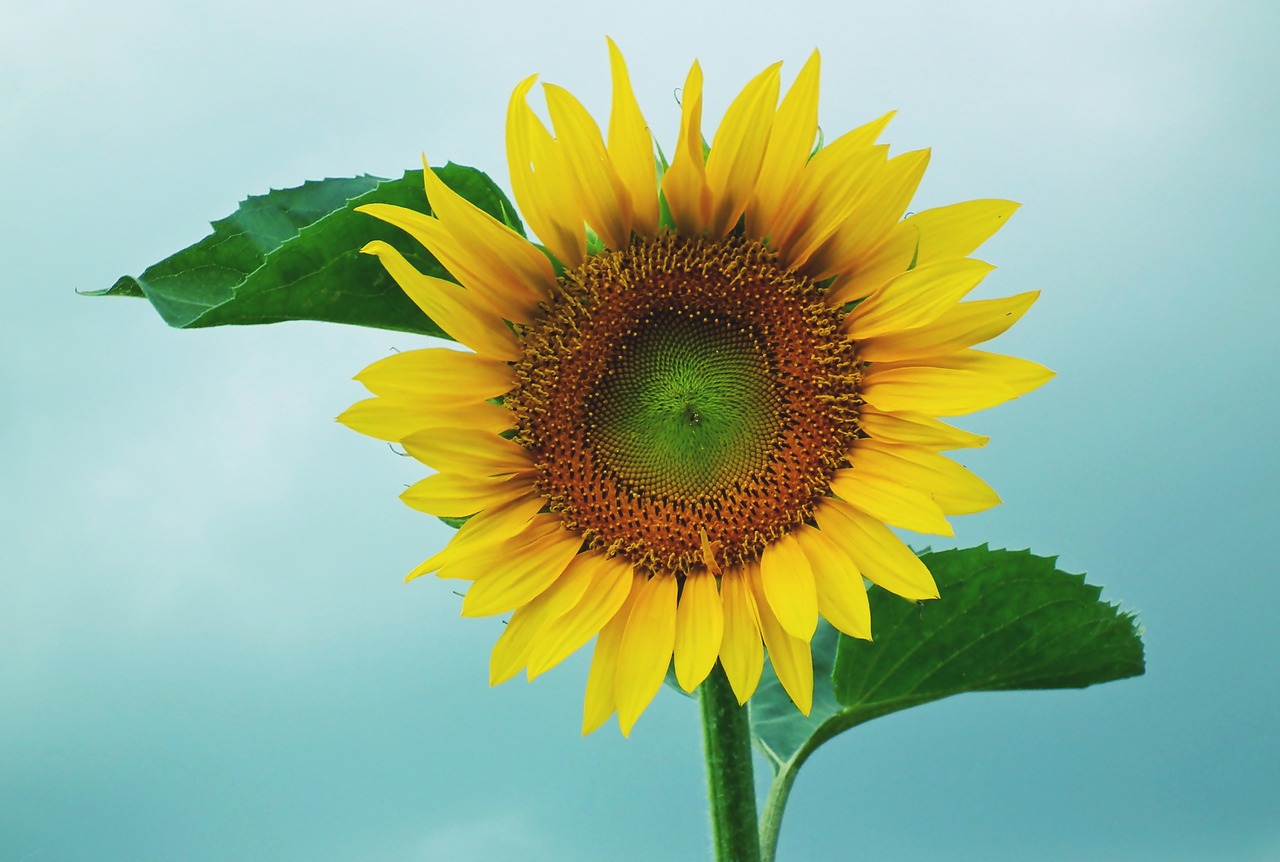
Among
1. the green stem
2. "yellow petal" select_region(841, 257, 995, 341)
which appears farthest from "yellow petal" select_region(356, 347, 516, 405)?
the green stem

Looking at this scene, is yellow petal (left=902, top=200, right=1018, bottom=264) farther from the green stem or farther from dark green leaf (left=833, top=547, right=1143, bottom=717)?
the green stem

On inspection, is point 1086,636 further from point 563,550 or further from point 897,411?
point 563,550

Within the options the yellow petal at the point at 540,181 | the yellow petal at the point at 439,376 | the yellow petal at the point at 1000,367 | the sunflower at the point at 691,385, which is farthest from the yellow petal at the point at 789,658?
the yellow petal at the point at 540,181

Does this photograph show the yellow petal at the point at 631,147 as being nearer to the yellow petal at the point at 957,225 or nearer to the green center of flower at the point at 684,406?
the green center of flower at the point at 684,406

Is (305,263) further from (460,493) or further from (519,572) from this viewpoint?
(519,572)

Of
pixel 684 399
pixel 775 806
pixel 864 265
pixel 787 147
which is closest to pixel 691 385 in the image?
pixel 684 399
